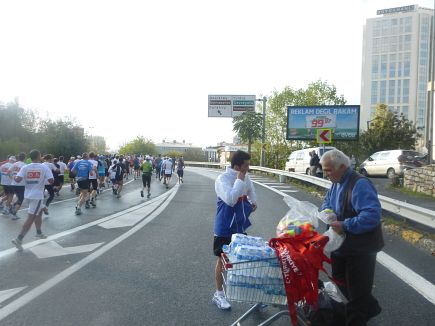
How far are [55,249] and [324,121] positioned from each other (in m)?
22.6

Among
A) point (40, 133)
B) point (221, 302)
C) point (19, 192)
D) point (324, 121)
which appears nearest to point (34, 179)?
point (19, 192)

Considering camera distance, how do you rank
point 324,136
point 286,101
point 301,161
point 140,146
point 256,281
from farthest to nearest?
point 140,146 < point 286,101 < point 301,161 < point 324,136 < point 256,281

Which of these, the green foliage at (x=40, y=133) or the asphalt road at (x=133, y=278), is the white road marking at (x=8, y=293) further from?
the green foliage at (x=40, y=133)

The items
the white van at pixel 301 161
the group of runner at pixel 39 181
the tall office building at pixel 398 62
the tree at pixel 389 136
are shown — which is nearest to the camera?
the group of runner at pixel 39 181

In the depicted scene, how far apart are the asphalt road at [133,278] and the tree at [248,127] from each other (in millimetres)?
37281

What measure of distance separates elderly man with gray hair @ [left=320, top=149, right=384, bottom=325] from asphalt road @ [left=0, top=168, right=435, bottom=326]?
0.80 m

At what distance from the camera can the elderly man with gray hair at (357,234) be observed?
11.9ft

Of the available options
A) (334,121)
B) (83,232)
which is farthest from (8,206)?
(334,121)

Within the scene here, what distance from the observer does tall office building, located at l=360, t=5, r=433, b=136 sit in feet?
357

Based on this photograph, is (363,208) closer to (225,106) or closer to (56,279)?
(56,279)

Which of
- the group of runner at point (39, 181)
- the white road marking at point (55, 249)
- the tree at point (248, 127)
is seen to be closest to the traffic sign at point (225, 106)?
the tree at point (248, 127)

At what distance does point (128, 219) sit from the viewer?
1152 centimetres

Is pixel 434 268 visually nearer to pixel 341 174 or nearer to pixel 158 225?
pixel 341 174

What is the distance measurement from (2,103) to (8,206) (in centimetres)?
4381
